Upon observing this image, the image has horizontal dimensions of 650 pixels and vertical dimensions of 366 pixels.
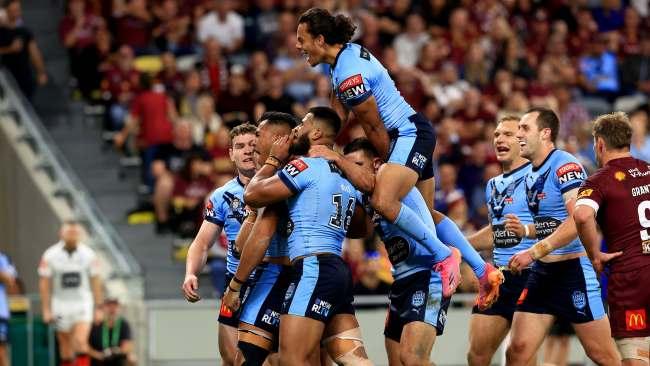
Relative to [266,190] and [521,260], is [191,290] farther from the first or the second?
[521,260]

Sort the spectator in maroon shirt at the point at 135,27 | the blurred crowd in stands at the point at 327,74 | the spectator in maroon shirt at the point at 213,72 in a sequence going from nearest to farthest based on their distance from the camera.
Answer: the blurred crowd in stands at the point at 327,74 < the spectator in maroon shirt at the point at 213,72 < the spectator in maroon shirt at the point at 135,27

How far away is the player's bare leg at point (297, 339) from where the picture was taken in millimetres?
9562

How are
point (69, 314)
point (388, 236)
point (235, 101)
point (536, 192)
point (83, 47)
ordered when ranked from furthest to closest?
point (83, 47) → point (235, 101) → point (69, 314) → point (536, 192) → point (388, 236)

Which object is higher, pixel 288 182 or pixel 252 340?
pixel 288 182

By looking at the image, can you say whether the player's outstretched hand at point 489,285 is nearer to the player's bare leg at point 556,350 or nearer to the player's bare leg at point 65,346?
the player's bare leg at point 556,350

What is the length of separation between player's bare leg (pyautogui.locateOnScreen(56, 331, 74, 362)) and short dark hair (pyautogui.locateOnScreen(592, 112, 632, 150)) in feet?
28.6

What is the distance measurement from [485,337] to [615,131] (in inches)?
81.8

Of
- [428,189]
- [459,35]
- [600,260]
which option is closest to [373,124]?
[428,189]

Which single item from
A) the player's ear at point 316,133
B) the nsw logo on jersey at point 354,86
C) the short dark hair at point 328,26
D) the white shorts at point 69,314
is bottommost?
the white shorts at point 69,314

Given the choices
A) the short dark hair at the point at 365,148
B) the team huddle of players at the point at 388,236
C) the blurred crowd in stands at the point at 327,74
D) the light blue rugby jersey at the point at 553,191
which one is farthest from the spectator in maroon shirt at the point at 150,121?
the short dark hair at the point at 365,148

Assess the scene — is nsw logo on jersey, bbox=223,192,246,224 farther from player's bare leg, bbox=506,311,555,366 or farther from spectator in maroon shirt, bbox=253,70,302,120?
spectator in maroon shirt, bbox=253,70,302,120

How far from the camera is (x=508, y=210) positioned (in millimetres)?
11539

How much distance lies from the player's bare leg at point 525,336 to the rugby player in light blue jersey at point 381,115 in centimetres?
97

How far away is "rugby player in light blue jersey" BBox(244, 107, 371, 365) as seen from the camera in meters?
9.62
